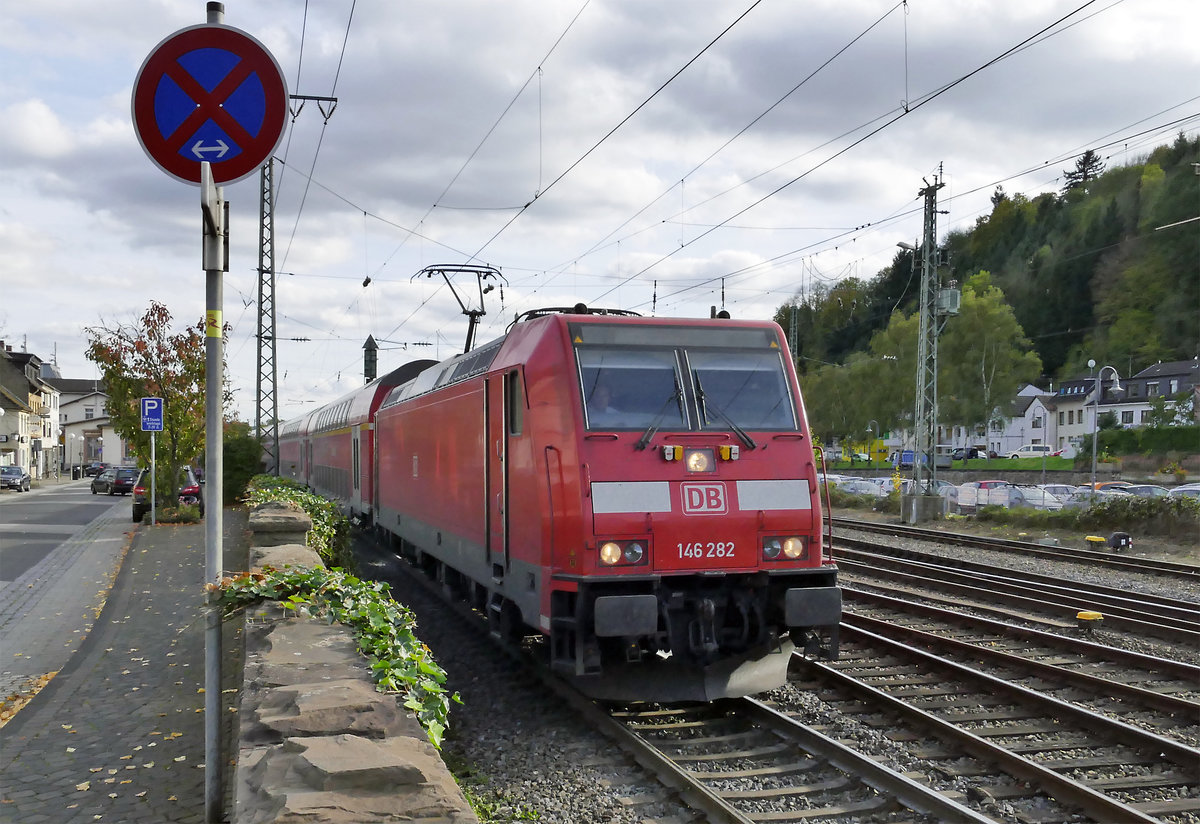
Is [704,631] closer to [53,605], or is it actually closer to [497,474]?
[497,474]

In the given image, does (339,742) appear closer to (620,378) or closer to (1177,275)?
(620,378)

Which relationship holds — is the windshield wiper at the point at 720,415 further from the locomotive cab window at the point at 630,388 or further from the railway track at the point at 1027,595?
the railway track at the point at 1027,595

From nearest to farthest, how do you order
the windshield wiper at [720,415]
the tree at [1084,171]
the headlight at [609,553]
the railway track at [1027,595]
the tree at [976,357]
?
1. the headlight at [609,553]
2. the windshield wiper at [720,415]
3. the railway track at [1027,595]
4. the tree at [976,357]
5. the tree at [1084,171]

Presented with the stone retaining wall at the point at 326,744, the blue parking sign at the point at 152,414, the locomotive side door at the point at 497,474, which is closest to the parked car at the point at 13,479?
the blue parking sign at the point at 152,414

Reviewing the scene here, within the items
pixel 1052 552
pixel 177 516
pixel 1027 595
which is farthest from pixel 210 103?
pixel 177 516

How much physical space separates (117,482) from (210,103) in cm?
4702

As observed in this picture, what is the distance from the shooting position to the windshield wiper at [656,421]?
26.3 ft

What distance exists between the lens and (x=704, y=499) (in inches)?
317

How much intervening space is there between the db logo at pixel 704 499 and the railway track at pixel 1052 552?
13.3 meters

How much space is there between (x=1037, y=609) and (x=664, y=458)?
8296mm

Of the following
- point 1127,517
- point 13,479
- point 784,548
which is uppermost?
point 13,479

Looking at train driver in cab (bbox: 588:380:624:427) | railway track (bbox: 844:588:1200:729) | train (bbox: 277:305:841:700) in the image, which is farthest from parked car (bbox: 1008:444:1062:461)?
train driver in cab (bbox: 588:380:624:427)

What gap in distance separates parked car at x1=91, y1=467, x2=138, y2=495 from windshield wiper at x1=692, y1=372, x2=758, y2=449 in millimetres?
40701

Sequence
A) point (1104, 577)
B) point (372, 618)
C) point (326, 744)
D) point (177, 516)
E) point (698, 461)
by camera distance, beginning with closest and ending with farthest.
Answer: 1. point (326, 744)
2. point (372, 618)
3. point (698, 461)
4. point (1104, 577)
5. point (177, 516)
